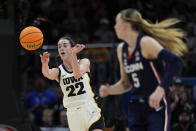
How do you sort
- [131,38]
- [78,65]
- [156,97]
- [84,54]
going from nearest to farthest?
[156,97] < [78,65] < [131,38] < [84,54]

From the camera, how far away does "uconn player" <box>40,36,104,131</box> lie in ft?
18.1

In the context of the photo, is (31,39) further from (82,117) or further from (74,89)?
(82,117)

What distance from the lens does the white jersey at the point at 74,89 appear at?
5586 mm

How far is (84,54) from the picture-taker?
10117mm

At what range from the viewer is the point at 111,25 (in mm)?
13562

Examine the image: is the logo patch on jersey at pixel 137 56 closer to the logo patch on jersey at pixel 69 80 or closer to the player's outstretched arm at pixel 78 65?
the player's outstretched arm at pixel 78 65

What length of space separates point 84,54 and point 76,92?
456cm

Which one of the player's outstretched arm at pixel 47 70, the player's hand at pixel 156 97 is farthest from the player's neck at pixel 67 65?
the player's hand at pixel 156 97

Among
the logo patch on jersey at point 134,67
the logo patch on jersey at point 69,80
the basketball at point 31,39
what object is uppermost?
the basketball at point 31,39

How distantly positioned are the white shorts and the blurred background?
133cm

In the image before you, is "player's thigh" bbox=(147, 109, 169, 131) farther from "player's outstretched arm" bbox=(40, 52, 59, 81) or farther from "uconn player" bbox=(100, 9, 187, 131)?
"player's outstretched arm" bbox=(40, 52, 59, 81)

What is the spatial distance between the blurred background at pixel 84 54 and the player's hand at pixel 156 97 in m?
1.84

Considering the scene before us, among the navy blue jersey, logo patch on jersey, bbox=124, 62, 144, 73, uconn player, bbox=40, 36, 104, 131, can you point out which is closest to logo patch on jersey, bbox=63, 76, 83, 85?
uconn player, bbox=40, 36, 104, 131

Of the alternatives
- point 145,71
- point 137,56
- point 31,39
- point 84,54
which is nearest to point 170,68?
point 145,71
